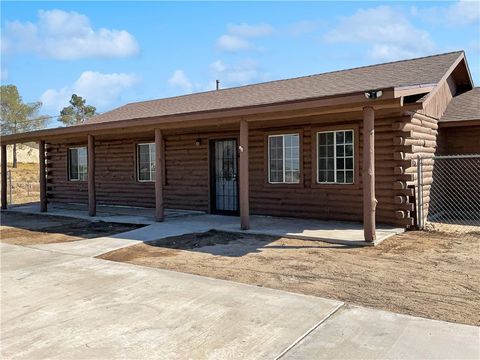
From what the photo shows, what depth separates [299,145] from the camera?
10594mm

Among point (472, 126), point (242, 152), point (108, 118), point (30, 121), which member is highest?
point (30, 121)

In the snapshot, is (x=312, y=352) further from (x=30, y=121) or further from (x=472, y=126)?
(x=30, y=121)

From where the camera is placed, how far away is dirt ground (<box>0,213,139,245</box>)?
910 centimetres

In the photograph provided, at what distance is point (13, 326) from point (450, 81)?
41.3ft

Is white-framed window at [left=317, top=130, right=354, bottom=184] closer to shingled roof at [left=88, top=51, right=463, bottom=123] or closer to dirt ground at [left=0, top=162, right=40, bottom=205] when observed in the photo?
shingled roof at [left=88, top=51, right=463, bottom=123]

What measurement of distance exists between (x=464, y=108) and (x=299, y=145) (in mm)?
4790

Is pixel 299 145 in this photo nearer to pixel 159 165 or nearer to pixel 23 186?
pixel 159 165

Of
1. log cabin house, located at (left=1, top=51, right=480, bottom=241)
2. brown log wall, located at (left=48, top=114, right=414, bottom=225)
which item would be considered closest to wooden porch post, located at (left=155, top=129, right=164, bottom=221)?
log cabin house, located at (left=1, top=51, right=480, bottom=241)

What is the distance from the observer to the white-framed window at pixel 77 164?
1598 cm

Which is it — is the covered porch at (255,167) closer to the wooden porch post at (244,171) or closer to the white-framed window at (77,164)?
the wooden porch post at (244,171)

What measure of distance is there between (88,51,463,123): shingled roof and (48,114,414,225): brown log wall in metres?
0.91

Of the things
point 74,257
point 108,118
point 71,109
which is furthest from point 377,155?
point 71,109

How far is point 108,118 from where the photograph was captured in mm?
15930

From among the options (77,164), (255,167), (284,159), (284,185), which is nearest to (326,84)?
(284,159)
